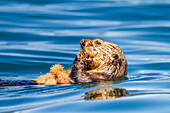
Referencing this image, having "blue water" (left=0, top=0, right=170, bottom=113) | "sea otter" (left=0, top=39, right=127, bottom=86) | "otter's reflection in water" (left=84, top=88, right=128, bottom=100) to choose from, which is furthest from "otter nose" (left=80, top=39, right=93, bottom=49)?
"otter's reflection in water" (left=84, top=88, right=128, bottom=100)

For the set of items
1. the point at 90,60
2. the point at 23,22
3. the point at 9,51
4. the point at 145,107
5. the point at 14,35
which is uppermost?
the point at 23,22

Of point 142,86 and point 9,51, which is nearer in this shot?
point 142,86

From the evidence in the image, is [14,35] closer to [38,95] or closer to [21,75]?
[21,75]

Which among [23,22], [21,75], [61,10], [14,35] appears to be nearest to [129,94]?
[21,75]

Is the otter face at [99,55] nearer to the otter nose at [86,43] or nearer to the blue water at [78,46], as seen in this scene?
the otter nose at [86,43]

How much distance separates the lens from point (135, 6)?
24297 mm

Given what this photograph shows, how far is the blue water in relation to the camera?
218 inches

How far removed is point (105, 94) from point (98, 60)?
3.97 feet

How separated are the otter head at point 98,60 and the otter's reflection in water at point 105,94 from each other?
0.64 m

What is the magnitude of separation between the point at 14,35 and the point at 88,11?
7.87 metres

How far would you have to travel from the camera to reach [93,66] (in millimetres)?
6988

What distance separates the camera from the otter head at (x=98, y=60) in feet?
22.5

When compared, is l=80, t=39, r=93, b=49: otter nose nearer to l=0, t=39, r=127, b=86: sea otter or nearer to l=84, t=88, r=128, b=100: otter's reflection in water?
l=0, t=39, r=127, b=86: sea otter

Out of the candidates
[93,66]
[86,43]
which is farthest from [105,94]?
[86,43]
